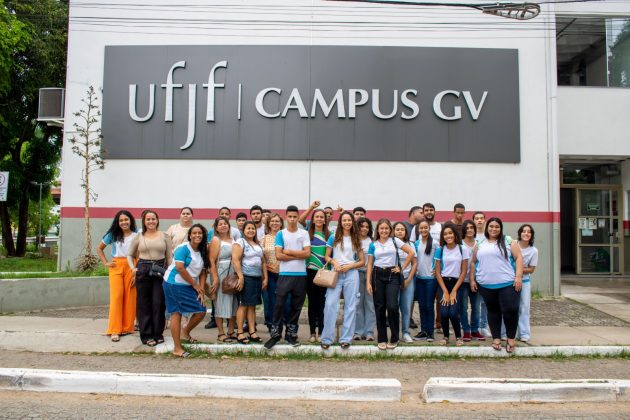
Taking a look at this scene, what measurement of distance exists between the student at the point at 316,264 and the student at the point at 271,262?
0.47 meters

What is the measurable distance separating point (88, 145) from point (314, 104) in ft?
17.2

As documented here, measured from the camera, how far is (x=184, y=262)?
6051 mm

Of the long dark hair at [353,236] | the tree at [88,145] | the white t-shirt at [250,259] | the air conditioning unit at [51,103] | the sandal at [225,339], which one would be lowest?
the sandal at [225,339]

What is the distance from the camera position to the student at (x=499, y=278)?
20.1ft

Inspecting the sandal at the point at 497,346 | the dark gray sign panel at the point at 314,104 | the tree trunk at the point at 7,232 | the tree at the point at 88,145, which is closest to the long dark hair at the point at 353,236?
the sandal at the point at 497,346

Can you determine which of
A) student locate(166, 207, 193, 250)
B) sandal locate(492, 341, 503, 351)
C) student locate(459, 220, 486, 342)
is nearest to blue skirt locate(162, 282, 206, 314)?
student locate(166, 207, 193, 250)

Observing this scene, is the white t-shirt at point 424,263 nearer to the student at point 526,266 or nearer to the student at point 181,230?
the student at point 526,266

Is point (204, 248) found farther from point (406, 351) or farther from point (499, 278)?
point (499, 278)

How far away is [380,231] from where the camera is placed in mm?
6371

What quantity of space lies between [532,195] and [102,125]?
1016cm

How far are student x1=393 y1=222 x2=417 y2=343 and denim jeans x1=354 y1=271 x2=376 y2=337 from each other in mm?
446

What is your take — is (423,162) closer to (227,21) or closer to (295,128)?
(295,128)

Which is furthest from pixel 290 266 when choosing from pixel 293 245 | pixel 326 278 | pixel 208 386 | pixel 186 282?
pixel 208 386

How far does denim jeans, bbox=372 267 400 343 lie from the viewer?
627cm
